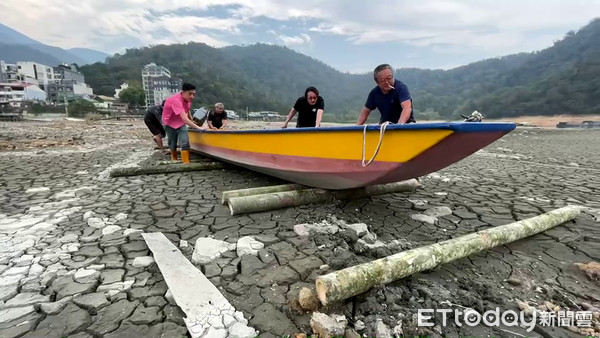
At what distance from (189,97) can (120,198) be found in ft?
8.08

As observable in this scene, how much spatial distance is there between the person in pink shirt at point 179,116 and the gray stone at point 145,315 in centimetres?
400

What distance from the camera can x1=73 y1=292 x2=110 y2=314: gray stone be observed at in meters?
1.85

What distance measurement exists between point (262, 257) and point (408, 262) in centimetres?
112

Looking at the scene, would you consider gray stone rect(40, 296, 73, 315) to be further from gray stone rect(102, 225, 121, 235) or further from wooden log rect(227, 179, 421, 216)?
wooden log rect(227, 179, 421, 216)

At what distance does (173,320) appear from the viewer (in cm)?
177

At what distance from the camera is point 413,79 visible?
115 meters

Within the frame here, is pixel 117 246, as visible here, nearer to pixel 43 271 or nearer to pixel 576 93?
pixel 43 271

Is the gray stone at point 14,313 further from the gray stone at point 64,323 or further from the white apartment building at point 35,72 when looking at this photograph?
the white apartment building at point 35,72

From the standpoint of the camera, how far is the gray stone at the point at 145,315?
1758 millimetres

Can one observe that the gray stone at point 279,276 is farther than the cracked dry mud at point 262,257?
Yes

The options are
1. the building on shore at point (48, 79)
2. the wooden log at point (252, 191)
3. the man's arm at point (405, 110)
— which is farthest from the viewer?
the building on shore at point (48, 79)

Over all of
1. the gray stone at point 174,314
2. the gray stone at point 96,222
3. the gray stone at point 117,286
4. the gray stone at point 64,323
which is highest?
the gray stone at point 96,222

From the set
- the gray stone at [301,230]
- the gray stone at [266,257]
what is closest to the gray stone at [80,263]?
the gray stone at [266,257]

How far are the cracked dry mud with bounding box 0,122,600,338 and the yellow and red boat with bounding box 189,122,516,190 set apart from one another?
514 millimetres
